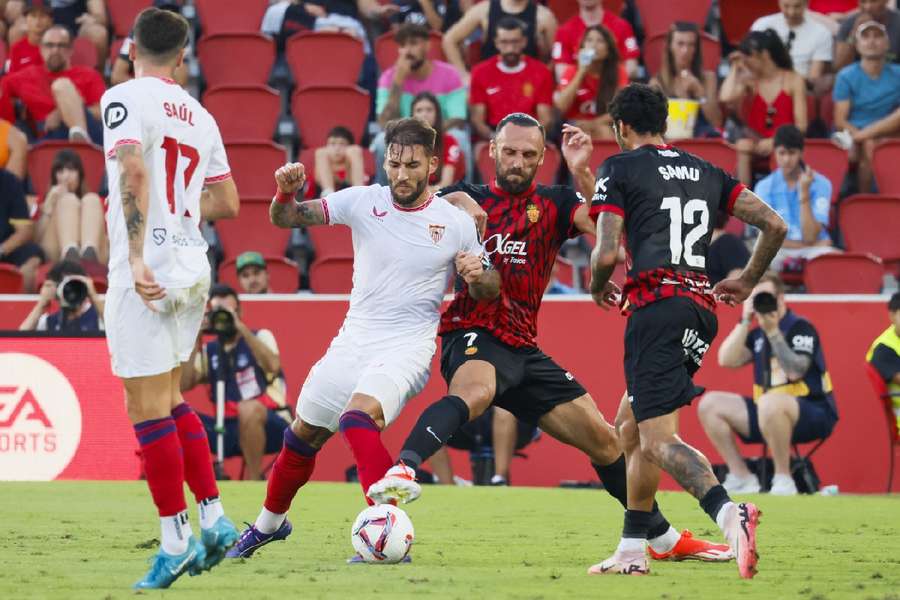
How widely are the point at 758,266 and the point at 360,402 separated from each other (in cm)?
185

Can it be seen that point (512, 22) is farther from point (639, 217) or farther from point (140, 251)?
point (140, 251)

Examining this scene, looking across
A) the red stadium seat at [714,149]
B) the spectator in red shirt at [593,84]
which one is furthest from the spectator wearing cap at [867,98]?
the spectator in red shirt at [593,84]

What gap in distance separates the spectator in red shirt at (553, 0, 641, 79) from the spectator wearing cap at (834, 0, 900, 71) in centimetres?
202

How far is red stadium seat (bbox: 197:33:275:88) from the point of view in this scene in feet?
51.3

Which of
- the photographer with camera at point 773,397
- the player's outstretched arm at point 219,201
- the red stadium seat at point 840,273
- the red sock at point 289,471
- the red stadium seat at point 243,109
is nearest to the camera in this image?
the player's outstretched arm at point 219,201

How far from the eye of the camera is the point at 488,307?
7.25 metres

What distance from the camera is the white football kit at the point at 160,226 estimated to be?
18.8 ft

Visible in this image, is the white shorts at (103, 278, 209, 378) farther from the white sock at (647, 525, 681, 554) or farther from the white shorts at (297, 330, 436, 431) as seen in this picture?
the white sock at (647, 525, 681, 554)

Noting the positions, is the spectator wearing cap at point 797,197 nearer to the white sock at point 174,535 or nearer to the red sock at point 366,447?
the red sock at point 366,447

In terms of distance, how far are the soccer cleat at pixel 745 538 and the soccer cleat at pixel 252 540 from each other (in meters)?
2.22

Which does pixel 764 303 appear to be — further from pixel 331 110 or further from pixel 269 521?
pixel 269 521

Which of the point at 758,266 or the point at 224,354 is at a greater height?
the point at 758,266

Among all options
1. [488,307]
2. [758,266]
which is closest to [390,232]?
[488,307]

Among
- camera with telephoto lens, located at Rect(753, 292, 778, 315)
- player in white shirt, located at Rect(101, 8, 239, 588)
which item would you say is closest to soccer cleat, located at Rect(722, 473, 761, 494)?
camera with telephoto lens, located at Rect(753, 292, 778, 315)
